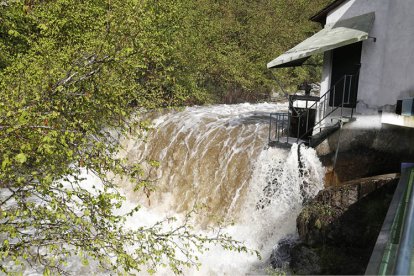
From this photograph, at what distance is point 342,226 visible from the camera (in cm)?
788

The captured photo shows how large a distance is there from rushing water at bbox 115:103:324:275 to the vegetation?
0.94 m

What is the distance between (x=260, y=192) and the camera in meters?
10.9

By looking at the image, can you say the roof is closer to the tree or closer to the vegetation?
the vegetation

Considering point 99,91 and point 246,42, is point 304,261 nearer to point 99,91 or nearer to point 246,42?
point 99,91

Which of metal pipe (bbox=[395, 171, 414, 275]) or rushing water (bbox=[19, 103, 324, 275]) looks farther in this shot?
rushing water (bbox=[19, 103, 324, 275])

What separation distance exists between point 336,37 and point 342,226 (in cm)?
522

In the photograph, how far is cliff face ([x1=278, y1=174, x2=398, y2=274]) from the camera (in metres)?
7.45

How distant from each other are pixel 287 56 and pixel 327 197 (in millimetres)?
4571

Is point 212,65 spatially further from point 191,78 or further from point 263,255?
point 263,255

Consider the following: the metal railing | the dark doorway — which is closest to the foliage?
the metal railing

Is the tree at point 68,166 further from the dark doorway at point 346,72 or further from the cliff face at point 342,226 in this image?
the dark doorway at point 346,72

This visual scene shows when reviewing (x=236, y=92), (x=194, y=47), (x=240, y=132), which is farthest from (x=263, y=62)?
(x=240, y=132)

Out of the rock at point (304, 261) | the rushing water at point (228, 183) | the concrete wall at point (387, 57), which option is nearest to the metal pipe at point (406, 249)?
the rushing water at point (228, 183)

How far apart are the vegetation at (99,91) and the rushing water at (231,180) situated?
937 mm
